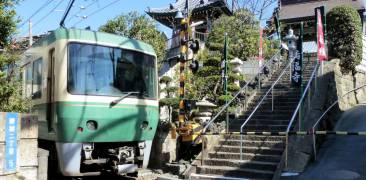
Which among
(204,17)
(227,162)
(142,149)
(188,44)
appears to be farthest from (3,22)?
(204,17)

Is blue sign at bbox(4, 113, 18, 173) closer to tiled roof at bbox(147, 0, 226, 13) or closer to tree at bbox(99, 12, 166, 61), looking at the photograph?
tree at bbox(99, 12, 166, 61)

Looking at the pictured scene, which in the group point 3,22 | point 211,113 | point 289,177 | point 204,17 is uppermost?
point 204,17

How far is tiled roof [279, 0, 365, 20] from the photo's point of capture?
30.6m

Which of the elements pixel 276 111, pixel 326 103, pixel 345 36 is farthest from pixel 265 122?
pixel 345 36

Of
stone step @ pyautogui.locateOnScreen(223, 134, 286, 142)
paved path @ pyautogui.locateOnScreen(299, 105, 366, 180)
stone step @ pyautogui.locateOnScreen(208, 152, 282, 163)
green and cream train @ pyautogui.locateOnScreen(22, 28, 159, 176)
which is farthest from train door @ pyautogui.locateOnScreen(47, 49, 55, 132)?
paved path @ pyautogui.locateOnScreen(299, 105, 366, 180)

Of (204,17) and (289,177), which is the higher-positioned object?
(204,17)

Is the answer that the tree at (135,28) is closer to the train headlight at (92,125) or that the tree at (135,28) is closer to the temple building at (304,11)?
the temple building at (304,11)

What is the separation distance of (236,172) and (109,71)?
3804 millimetres

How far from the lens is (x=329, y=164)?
916cm

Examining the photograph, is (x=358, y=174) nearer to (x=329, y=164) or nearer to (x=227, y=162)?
(x=329, y=164)

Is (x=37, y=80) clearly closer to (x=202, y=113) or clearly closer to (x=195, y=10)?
(x=202, y=113)

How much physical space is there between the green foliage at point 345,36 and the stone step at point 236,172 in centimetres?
712

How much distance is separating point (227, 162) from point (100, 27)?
18.7 meters

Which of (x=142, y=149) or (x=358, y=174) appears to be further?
(x=142, y=149)
